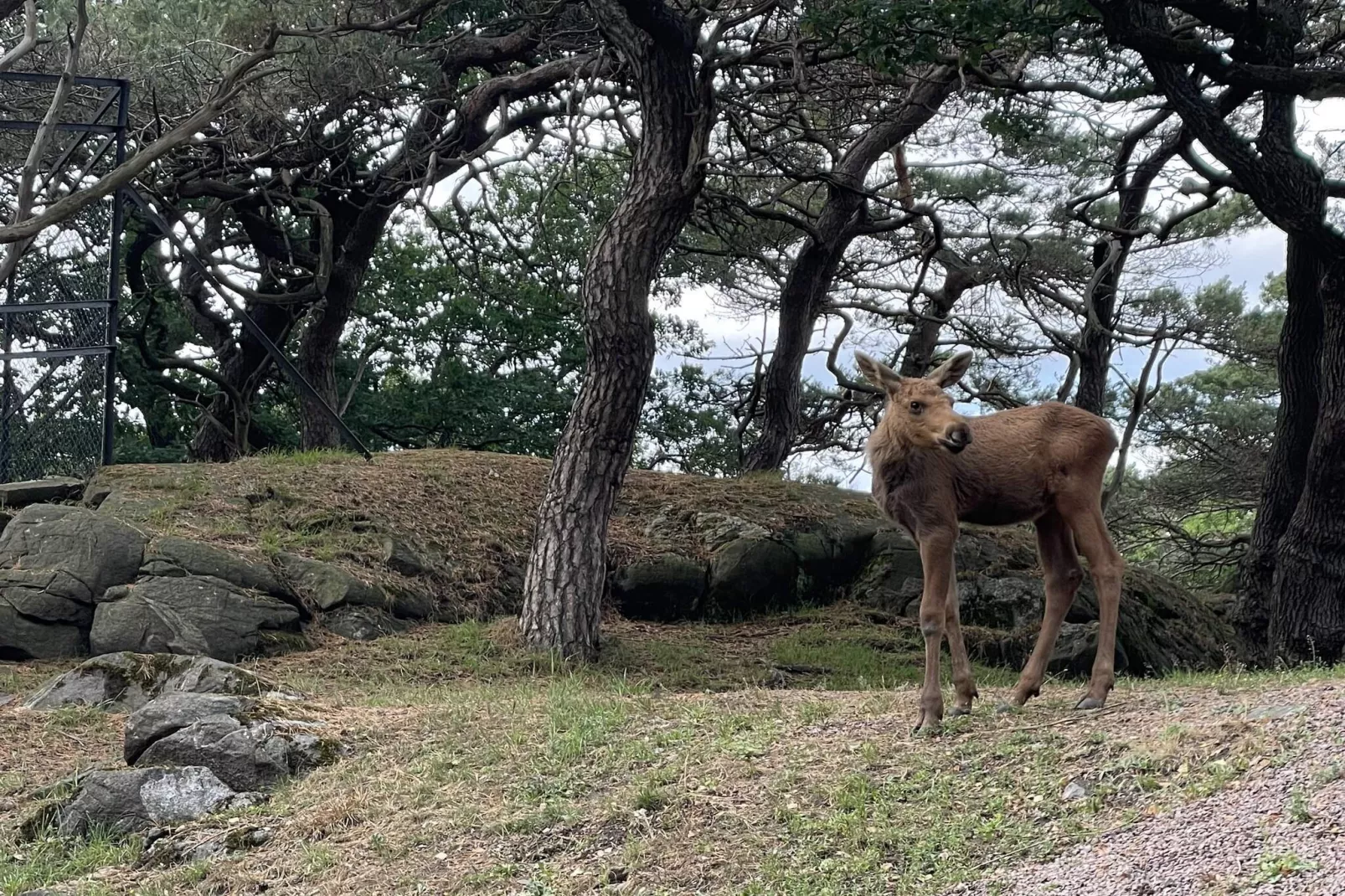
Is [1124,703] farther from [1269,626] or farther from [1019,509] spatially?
[1269,626]

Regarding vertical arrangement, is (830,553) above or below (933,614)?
above

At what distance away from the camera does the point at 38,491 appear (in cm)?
1187

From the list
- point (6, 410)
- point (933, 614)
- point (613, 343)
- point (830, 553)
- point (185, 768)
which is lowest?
point (185, 768)

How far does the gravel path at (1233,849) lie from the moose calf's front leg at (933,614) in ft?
4.92

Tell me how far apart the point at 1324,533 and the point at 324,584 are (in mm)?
8415

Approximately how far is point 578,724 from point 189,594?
4.62 m

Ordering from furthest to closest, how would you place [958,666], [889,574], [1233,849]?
[889,574], [958,666], [1233,849]

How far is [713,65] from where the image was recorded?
35.6ft

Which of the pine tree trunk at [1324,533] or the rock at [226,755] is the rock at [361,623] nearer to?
the rock at [226,755]

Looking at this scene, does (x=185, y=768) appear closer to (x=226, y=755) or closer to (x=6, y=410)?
(x=226, y=755)

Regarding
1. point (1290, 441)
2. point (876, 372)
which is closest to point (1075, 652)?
point (1290, 441)

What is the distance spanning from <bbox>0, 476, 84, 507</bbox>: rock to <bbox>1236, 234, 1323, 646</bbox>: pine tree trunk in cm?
1092

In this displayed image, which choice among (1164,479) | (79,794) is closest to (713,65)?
(79,794)

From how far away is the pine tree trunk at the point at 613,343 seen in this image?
10820 millimetres
